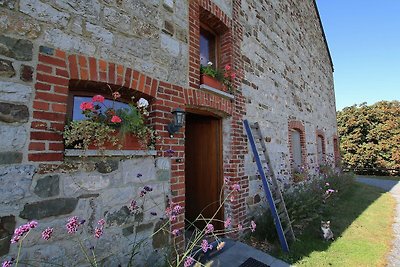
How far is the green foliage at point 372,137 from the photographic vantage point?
17.7m

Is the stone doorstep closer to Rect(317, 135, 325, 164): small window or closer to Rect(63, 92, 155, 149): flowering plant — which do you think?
Rect(63, 92, 155, 149): flowering plant

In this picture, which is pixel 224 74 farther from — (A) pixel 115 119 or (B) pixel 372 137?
(B) pixel 372 137

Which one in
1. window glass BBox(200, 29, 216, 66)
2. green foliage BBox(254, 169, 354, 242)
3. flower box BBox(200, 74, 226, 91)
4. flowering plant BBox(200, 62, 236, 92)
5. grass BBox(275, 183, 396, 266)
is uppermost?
window glass BBox(200, 29, 216, 66)

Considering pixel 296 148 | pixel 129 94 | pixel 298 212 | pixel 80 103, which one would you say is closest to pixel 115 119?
pixel 80 103

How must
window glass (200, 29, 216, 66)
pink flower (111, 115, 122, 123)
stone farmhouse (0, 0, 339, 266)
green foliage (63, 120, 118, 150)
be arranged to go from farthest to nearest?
window glass (200, 29, 216, 66) < pink flower (111, 115, 122, 123) < green foliage (63, 120, 118, 150) < stone farmhouse (0, 0, 339, 266)

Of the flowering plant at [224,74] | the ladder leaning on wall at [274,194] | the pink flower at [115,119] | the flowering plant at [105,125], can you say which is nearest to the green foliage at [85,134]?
the flowering plant at [105,125]

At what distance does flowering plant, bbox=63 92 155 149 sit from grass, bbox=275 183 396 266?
307 cm

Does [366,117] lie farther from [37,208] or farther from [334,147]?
[37,208]

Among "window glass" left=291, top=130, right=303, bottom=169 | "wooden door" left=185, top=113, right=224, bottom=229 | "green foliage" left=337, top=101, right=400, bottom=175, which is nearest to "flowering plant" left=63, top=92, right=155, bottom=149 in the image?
"wooden door" left=185, top=113, right=224, bottom=229

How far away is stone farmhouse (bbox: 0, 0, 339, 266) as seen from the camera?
2111 millimetres

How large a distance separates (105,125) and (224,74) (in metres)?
2.60

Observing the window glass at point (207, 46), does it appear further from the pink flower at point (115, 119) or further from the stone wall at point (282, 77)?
the pink flower at point (115, 119)

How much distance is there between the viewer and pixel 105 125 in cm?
258

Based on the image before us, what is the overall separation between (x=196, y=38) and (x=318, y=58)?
9482 mm
